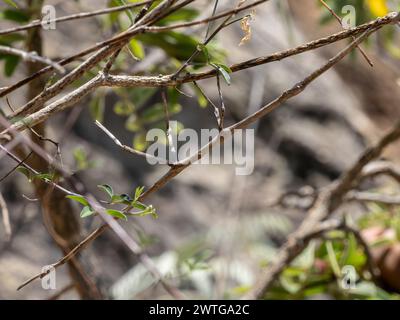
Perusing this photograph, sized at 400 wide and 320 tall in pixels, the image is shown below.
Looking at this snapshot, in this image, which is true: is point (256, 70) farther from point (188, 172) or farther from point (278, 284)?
point (278, 284)

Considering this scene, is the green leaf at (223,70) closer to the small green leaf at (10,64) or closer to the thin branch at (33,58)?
the thin branch at (33,58)

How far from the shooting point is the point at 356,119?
2.71 meters

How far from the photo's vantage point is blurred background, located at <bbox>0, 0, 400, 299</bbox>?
1.13 metres

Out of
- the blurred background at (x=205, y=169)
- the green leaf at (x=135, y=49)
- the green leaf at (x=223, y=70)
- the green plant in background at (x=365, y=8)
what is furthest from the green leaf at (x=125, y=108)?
the green leaf at (x=223, y=70)

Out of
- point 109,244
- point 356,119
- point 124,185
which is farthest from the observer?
point 356,119

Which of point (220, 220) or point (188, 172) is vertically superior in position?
point (188, 172)

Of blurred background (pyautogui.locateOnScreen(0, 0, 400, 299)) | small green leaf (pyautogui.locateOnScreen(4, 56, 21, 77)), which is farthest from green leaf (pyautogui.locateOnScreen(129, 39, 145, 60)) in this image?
small green leaf (pyautogui.locateOnScreen(4, 56, 21, 77))

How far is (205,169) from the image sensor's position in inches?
86.8

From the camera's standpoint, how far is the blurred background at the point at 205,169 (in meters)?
1.13

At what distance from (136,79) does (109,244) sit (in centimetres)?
135

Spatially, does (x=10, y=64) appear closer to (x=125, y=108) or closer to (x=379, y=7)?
(x=125, y=108)

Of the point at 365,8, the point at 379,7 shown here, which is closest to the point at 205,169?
the point at 365,8
